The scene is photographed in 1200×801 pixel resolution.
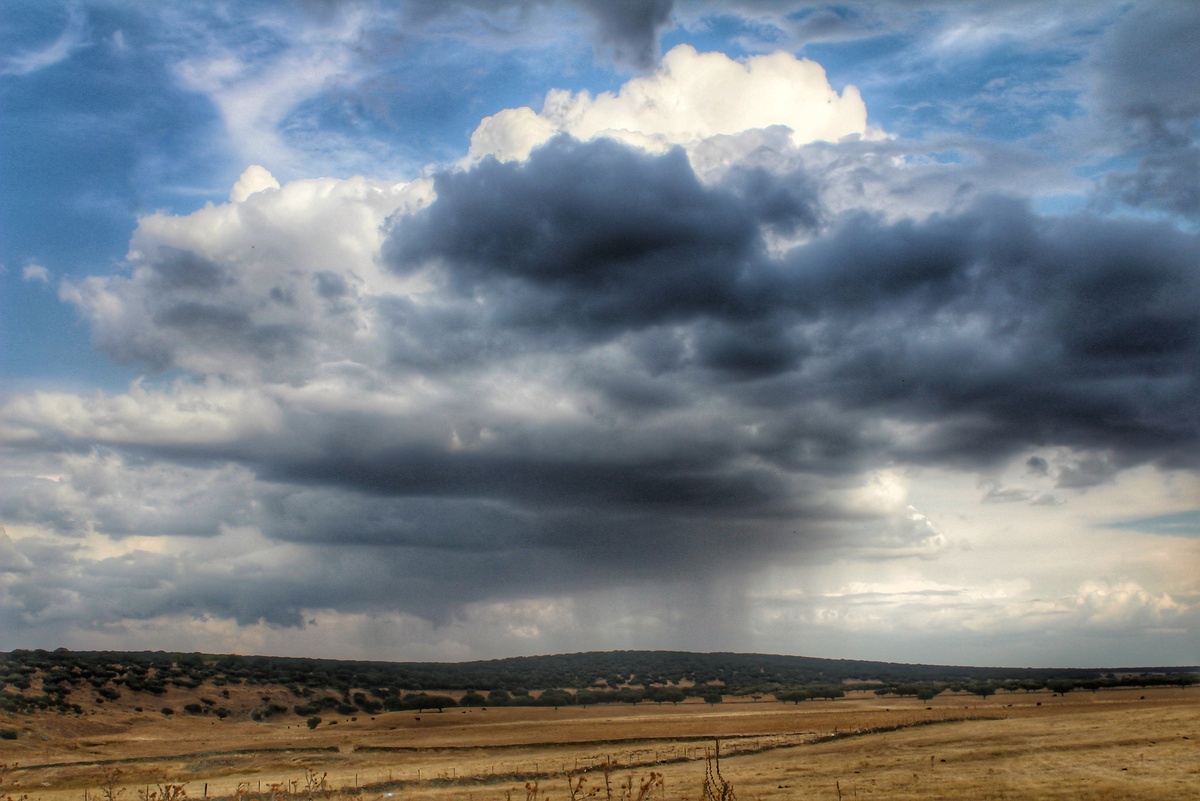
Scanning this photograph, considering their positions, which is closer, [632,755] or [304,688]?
[632,755]

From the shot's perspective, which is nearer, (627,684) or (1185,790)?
(1185,790)

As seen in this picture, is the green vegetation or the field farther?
the green vegetation

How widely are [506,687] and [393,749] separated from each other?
7286 centimetres

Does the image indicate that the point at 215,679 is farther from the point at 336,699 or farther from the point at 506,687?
the point at 506,687

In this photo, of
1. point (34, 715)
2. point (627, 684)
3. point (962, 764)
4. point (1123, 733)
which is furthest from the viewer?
point (627, 684)

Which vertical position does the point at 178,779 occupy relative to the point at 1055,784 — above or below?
below

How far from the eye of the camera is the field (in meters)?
34.6

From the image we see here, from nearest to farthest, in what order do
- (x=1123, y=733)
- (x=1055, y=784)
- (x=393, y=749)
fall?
1. (x=1055, y=784)
2. (x=1123, y=733)
3. (x=393, y=749)

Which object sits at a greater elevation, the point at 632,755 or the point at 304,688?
the point at 632,755

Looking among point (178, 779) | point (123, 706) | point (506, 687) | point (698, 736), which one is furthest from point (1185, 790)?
point (506, 687)

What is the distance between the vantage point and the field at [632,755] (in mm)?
34594

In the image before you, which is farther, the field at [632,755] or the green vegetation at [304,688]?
the green vegetation at [304,688]

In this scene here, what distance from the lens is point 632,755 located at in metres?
48.8

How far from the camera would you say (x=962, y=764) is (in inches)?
1560
